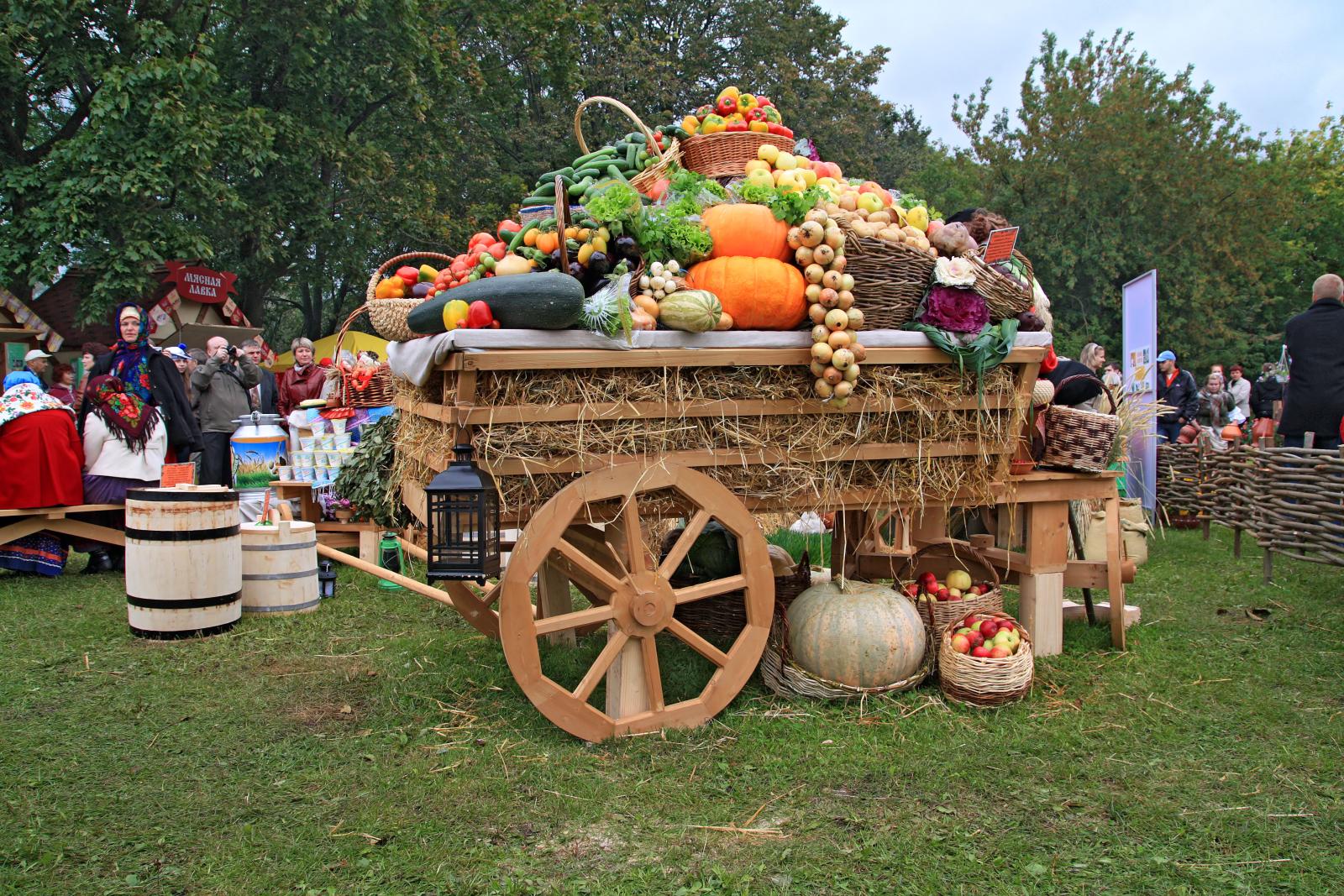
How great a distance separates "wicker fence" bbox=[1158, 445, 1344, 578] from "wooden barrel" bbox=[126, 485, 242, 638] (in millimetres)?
6944

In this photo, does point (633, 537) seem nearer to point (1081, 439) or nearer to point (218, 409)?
point (1081, 439)

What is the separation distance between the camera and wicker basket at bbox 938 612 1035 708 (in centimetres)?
404

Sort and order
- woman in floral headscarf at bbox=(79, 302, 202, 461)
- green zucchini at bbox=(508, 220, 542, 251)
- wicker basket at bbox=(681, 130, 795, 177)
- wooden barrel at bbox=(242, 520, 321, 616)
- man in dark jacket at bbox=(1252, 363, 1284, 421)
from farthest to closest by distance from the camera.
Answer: man in dark jacket at bbox=(1252, 363, 1284, 421), woman in floral headscarf at bbox=(79, 302, 202, 461), wooden barrel at bbox=(242, 520, 321, 616), wicker basket at bbox=(681, 130, 795, 177), green zucchini at bbox=(508, 220, 542, 251)

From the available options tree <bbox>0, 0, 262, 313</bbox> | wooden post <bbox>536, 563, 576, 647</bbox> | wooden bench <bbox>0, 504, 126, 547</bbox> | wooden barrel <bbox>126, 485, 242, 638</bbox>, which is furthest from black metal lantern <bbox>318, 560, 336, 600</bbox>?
tree <bbox>0, 0, 262, 313</bbox>

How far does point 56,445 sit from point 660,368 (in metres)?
5.75

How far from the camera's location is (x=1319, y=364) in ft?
24.1

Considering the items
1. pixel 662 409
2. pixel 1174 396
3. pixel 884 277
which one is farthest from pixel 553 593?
pixel 1174 396

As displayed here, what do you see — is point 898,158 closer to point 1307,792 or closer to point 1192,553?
point 1192,553

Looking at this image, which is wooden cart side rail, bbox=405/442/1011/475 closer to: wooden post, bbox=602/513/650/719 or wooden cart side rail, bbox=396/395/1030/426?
wooden cart side rail, bbox=396/395/1030/426

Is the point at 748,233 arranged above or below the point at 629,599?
above

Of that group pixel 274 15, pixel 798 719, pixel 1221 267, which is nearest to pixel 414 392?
pixel 798 719

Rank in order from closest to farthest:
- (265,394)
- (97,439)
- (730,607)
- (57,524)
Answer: (730,607)
(57,524)
(97,439)
(265,394)

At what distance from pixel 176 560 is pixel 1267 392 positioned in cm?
1376

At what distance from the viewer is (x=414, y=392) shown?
445 centimetres
